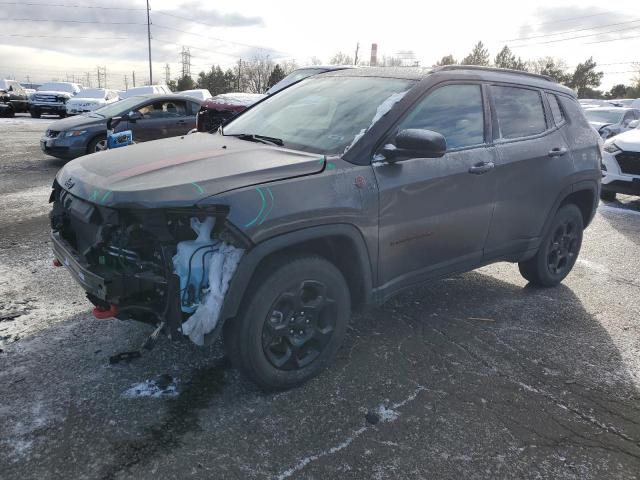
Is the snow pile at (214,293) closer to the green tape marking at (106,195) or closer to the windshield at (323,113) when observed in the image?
the green tape marking at (106,195)

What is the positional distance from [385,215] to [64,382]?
213 cm

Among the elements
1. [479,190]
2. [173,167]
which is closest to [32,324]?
[173,167]

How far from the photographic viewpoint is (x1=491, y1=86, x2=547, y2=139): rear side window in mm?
3973

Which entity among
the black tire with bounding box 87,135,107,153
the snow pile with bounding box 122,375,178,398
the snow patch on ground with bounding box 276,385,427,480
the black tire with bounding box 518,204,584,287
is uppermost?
the black tire with bounding box 87,135,107,153

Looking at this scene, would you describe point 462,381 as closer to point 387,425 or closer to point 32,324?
point 387,425

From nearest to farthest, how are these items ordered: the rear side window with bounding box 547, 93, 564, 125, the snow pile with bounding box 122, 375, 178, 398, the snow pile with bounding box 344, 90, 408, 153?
1. the snow pile with bounding box 122, 375, 178, 398
2. the snow pile with bounding box 344, 90, 408, 153
3. the rear side window with bounding box 547, 93, 564, 125

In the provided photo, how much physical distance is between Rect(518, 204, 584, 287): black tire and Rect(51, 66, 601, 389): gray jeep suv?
30 centimetres

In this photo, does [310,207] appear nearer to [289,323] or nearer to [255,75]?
[289,323]

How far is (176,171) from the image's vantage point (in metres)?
2.72

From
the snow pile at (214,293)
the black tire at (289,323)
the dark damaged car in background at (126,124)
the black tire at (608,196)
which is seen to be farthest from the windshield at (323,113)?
the black tire at (608,196)

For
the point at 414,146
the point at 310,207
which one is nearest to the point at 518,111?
the point at 414,146

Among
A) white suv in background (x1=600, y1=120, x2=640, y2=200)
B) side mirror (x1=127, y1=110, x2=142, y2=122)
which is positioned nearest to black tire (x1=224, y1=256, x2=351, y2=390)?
white suv in background (x1=600, y1=120, x2=640, y2=200)

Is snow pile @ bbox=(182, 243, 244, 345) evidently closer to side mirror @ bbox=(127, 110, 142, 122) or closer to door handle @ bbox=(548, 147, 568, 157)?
door handle @ bbox=(548, 147, 568, 157)

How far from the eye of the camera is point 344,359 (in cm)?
339
